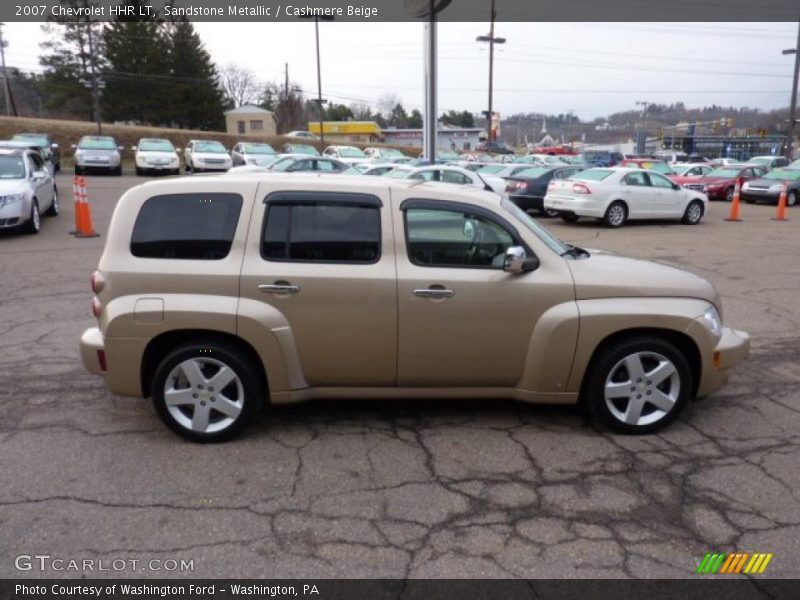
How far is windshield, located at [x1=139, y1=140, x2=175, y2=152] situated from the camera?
27623 millimetres

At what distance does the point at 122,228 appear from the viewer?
398 centimetres

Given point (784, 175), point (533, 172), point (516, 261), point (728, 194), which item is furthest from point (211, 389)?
point (784, 175)

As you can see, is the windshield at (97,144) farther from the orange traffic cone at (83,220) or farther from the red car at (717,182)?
the red car at (717,182)

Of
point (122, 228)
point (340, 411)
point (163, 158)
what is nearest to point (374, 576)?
point (340, 411)

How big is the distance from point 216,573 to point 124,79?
66.6m

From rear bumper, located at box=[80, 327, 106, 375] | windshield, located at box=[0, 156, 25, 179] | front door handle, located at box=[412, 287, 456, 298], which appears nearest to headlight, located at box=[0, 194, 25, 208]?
windshield, located at box=[0, 156, 25, 179]

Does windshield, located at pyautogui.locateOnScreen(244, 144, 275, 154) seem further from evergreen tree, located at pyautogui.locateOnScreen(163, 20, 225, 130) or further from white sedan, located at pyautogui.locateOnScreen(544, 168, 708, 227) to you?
evergreen tree, located at pyautogui.locateOnScreen(163, 20, 225, 130)

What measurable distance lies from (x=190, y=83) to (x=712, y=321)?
220 feet

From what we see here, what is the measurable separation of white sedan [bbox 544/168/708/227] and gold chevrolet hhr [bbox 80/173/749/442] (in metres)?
12.3

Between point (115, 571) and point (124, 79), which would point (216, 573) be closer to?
point (115, 571)

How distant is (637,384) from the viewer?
4145 mm
